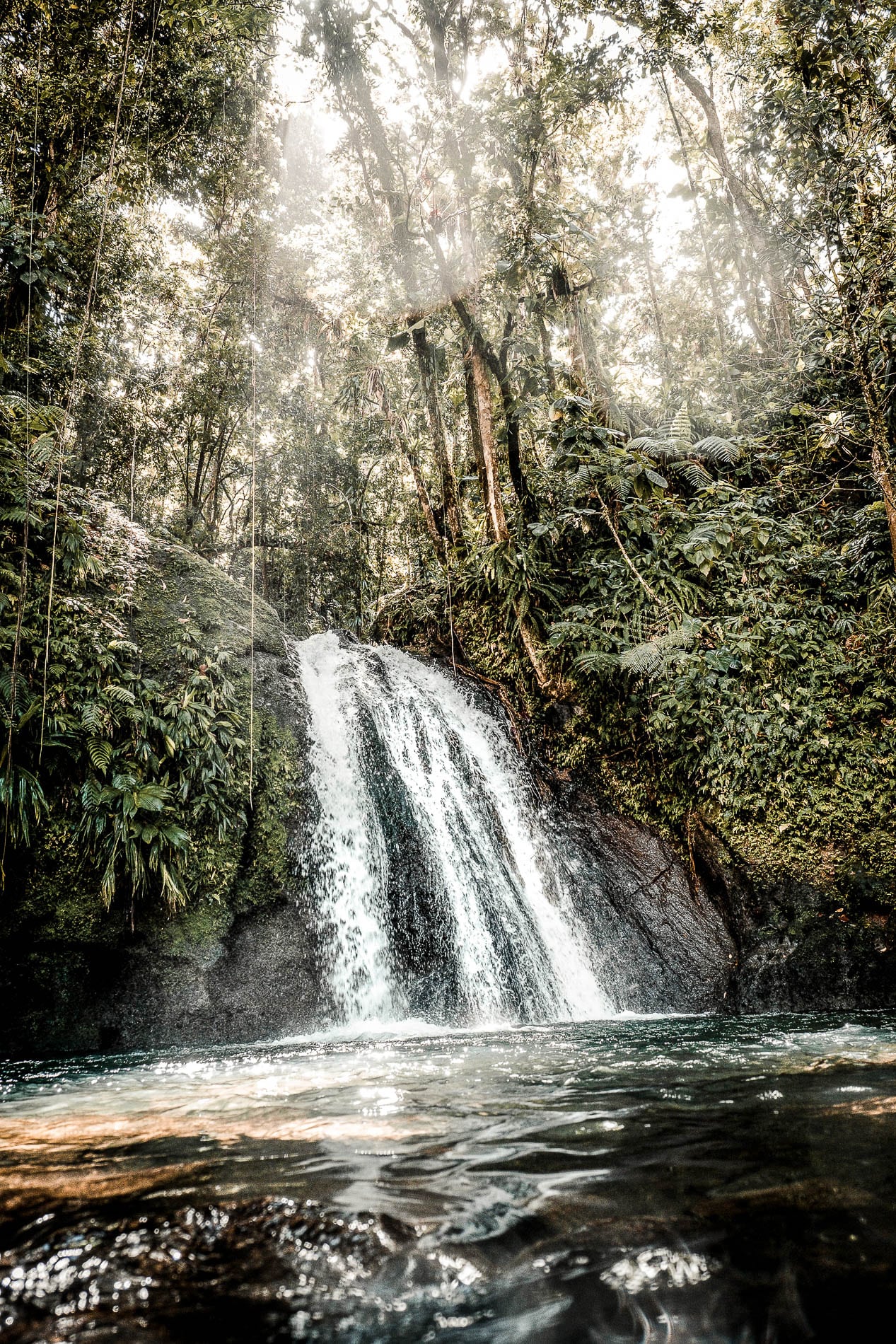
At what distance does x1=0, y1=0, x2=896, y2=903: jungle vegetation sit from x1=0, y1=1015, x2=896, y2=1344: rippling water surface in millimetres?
3727

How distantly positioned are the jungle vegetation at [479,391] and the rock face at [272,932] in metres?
0.36

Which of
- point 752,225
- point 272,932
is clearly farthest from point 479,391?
point 272,932

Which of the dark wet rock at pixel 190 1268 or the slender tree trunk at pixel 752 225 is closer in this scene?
the dark wet rock at pixel 190 1268

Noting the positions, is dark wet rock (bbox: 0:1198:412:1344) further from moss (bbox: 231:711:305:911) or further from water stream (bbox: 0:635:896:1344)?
moss (bbox: 231:711:305:911)

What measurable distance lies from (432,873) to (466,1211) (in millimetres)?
5079

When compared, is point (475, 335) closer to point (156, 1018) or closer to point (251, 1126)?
point (156, 1018)

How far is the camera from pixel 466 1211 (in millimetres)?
1892

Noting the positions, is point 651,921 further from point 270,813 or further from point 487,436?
point 487,436

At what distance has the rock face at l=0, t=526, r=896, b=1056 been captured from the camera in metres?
5.78

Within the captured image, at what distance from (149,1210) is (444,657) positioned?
836cm

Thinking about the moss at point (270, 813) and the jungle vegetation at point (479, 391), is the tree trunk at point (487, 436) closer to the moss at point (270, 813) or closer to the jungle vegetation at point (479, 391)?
the jungle vegetation at point (479, 391)

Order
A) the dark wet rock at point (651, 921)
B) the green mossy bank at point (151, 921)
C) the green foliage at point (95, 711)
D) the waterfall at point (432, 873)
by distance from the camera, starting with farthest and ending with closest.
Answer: the dark wet rock at point (651, 921) → the waterfall at point (432, 873) → the green foliage at point (95, 711) → the green mossy bank at point (151, 921)

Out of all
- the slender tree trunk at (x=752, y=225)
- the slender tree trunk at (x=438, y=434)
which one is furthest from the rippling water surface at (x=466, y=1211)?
the slender tree trunk at (x=752, y=225)

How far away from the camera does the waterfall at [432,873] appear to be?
20.5 feet
